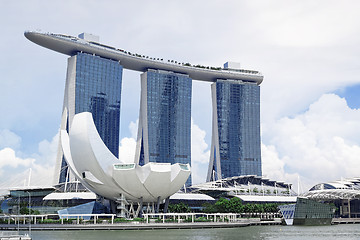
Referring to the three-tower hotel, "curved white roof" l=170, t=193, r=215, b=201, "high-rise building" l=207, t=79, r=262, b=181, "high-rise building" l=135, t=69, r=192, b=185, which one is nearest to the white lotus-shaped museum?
"curved white roof" l=170, t=193, r=215, b=201

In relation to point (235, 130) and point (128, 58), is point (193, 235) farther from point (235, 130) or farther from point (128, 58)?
point (235, 130)

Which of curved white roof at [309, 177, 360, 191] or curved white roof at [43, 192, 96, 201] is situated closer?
curved white roof at [43, 192, 96, 201]

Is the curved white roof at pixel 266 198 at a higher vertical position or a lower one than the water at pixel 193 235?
higher

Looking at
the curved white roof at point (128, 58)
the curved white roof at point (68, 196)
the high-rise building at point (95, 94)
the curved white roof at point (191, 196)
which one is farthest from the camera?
the high-rise building at point (95, 94)

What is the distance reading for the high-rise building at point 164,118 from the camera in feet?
498

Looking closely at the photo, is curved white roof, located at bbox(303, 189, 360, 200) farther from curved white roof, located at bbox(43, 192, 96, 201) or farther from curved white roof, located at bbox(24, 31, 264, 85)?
curved white roof, located at bbox(24, 31, 264, 85)

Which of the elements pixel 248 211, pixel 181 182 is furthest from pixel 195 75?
pixel 181 182

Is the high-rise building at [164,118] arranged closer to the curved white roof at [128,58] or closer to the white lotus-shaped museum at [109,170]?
the curved white roof at [128,58]

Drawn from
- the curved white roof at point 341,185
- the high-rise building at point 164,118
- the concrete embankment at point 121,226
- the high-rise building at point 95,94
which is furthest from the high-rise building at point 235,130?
the concrete embankment at point 121,226

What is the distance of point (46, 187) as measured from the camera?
10769cm

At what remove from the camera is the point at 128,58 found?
14850 cm

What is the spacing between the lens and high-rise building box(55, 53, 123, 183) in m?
137

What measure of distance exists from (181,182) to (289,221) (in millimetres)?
25143

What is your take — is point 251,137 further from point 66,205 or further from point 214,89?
point 66,205
